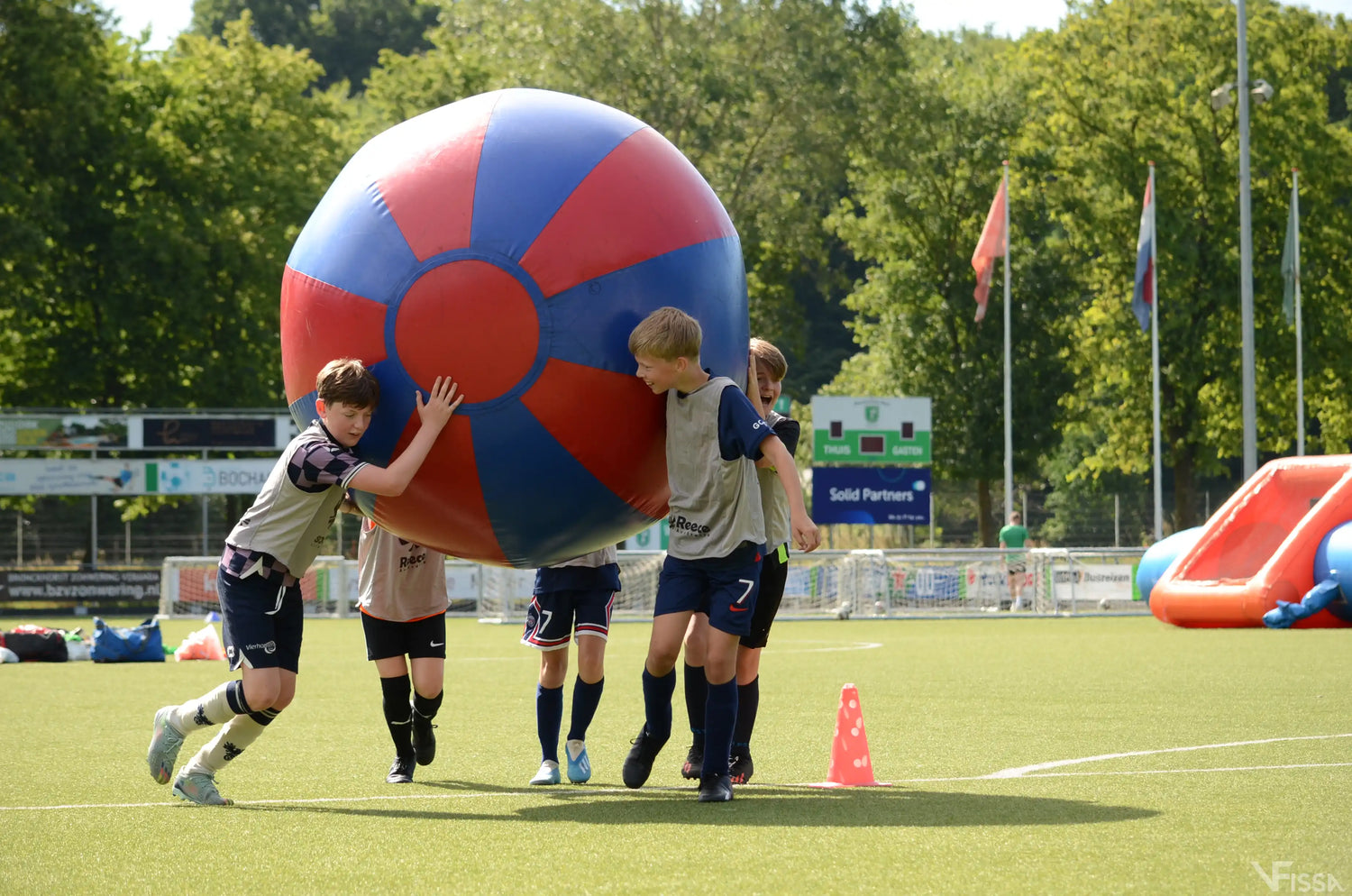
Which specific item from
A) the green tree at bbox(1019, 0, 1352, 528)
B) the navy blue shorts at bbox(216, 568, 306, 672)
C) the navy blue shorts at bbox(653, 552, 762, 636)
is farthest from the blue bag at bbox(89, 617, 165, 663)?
the green tree at bbox(1019, 0, 1352, 528)

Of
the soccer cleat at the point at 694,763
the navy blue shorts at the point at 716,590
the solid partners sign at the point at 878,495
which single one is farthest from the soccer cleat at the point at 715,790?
the solid partners sign at the point at 878,495

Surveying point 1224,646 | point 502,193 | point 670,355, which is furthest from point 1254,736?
point 1224,646

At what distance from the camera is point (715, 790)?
644 centimetres

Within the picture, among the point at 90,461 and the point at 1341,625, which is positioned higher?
the point at 90,461

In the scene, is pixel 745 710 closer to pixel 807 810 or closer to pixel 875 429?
pixel 807 810

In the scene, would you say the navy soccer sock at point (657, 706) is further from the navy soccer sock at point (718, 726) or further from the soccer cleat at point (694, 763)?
the soccer cleat at point (694, 763)

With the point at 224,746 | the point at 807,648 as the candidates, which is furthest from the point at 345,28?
the point at 224,746

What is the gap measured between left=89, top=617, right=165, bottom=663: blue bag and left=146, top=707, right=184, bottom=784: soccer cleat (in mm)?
10519

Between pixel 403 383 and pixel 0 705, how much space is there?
24.3ft

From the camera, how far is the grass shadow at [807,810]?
5828mm

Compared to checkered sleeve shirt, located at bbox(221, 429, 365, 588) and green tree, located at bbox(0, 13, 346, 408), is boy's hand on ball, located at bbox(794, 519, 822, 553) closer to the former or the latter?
checkered sleeve shirt, located at bbox(221, 429, 365, 588)

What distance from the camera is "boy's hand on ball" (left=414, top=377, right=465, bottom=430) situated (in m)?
5.82

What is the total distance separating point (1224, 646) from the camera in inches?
651

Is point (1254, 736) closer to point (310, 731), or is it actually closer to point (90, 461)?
point (310, 731)
